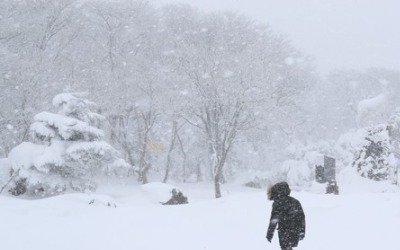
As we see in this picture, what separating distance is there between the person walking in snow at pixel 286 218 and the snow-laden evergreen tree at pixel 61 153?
14072mm

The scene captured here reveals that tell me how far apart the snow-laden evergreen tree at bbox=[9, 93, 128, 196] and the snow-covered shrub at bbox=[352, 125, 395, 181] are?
10.7 metres

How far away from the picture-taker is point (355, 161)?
20047mm

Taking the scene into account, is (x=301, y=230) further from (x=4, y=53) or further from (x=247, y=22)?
(x=247, y=22)

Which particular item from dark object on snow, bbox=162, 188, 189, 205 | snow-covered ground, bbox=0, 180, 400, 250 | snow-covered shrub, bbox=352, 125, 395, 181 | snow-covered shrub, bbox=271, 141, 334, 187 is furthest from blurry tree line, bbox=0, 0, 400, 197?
snow-covered ground, bbox=0, 180, 400, 250

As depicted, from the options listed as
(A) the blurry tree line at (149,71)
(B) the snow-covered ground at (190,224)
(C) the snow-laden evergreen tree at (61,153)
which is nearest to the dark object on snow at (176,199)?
(C) the snow-laden evergreen tree at (61,153)

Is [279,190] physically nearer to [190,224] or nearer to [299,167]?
[190,224]

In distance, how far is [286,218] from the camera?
7.36 m

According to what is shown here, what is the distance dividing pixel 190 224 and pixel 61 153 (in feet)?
30.6

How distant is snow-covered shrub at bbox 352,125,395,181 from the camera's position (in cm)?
1906

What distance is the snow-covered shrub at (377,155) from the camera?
19.1 m

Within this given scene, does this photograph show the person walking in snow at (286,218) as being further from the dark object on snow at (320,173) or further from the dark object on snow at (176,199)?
the dark object on snow at (176,199)

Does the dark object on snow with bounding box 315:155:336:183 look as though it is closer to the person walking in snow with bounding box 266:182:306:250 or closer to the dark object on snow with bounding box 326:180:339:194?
the dark object on snow with bounding box 326:180:339:194

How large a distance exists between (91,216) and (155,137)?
74.5ft

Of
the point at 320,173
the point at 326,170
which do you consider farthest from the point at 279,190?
the point at 320,173
